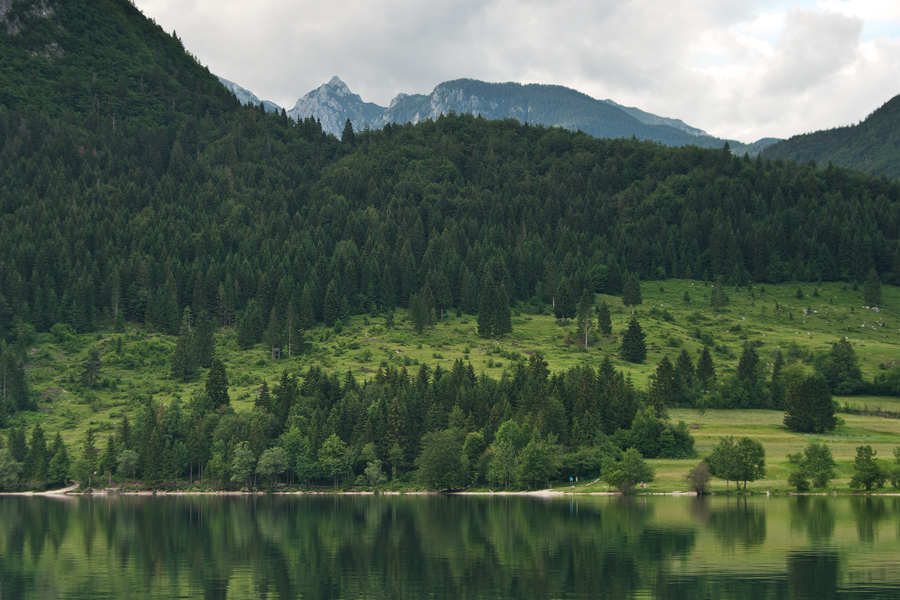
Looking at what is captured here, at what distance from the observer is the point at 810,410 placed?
477ft

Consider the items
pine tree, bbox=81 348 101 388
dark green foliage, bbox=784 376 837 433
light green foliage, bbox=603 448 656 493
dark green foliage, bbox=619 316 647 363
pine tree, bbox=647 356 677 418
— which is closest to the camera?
light green foliage, bbox=603 448 656 493

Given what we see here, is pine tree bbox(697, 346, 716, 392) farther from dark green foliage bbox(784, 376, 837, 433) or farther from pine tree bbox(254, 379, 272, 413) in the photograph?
pine tree bbox(254, 379, 272, 413)

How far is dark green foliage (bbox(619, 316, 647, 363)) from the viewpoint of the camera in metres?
194

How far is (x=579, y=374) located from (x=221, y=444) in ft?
210

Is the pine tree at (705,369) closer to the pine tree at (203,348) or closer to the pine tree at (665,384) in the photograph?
the pine tree at (665,384)

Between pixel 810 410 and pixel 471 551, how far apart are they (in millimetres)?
99854

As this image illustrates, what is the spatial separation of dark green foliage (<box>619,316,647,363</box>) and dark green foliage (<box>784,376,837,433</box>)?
160 ft

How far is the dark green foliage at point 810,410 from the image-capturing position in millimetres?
145000

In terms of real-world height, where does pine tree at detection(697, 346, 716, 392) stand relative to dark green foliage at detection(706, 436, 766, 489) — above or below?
above

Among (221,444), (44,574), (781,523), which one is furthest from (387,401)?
(44,574)

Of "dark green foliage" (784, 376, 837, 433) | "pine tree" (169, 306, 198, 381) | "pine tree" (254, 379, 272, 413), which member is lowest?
"dark green foliage" (784, 376, 837, 433)

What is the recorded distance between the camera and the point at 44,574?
197 feet

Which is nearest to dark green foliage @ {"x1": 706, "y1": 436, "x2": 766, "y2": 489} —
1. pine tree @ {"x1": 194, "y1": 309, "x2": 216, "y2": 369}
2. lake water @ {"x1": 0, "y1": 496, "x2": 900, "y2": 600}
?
lake water @ {"x1": 0, "y1": 496, "x2": 900, "y2": 600}

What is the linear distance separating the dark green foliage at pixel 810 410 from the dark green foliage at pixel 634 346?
48743 millimetres
